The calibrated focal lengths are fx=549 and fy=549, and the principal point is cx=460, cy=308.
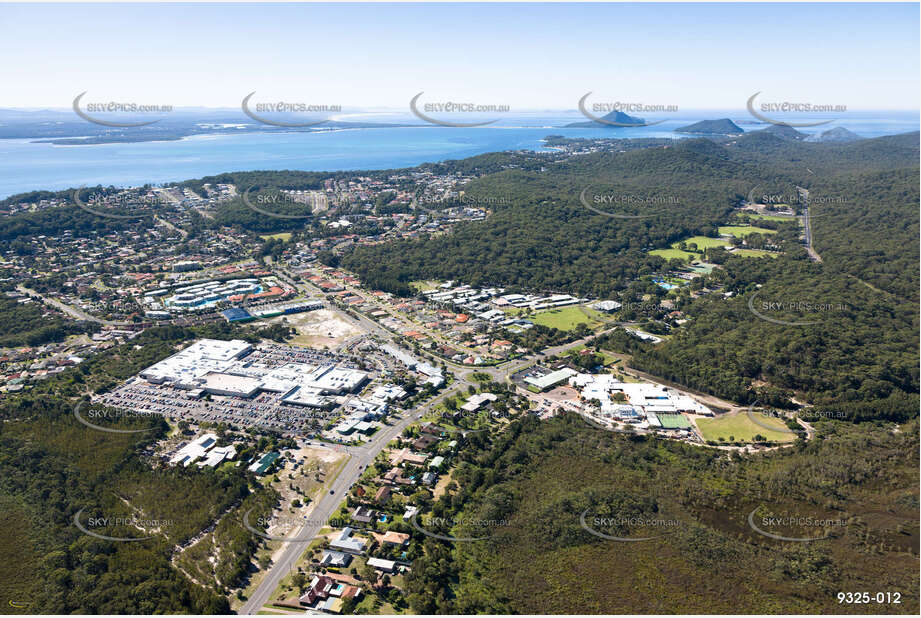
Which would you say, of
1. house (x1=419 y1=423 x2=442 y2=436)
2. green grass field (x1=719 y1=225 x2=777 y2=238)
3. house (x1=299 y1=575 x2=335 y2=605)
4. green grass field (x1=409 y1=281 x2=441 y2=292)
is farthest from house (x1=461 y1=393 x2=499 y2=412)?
green grass field (x1=719 y1=225 x2=777 y2=238)

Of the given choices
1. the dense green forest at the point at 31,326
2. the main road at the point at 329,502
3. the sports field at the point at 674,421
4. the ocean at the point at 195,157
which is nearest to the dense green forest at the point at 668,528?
the sports field at the point at 674,421

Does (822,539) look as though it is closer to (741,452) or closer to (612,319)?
(741,452)

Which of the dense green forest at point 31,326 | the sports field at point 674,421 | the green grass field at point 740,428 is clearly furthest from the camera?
the dense green forest at point 31,326

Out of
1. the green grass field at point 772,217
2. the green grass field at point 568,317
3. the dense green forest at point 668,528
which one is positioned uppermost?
the green grass field at point 772,217

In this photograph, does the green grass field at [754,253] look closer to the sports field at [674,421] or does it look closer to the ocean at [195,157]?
the sports field at [674,421]

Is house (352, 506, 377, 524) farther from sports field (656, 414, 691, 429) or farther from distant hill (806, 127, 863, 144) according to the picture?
distant hill (806, 127, 863, 144)

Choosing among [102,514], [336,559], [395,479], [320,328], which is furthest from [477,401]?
[102,514]
